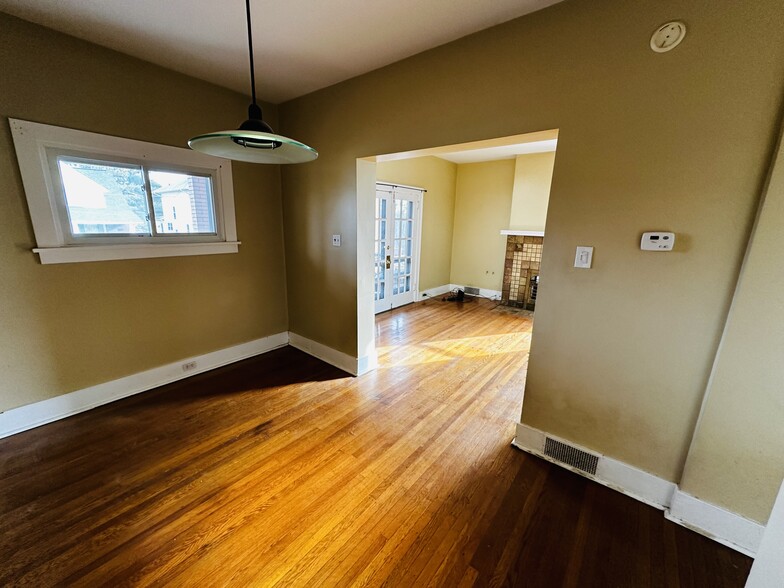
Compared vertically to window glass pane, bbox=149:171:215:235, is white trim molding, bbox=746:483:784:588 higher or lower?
lower

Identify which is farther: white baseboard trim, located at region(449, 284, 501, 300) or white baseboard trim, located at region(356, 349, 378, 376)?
white baseboard trim, located at region(449, 284, 501, 300)

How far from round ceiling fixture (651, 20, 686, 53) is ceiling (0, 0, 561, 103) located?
55 centimetres

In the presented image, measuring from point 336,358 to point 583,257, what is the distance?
2.46 m

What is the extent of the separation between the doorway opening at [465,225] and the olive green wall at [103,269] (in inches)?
79.2

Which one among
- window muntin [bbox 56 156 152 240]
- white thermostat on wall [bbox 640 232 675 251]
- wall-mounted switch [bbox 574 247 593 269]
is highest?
window muntin [bbox 56 156 152 240]

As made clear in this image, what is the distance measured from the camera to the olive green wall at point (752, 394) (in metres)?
1.31

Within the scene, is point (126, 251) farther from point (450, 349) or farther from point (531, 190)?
point (531, 190)

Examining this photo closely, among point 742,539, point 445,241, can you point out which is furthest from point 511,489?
point 445,241

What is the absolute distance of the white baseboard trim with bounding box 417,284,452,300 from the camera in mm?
6263

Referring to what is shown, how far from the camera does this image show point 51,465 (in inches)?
76.1

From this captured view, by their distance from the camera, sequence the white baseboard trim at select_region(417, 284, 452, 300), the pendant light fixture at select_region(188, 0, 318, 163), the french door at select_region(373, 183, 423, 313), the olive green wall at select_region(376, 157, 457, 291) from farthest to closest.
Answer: the white baseboard trim at select_region(417, 284, 452, 300) → the olive green wall at select_region(376, 157, 457, 291) → the french door at select_region(373, 183, 423, 313) → the pendant light fixture at select_region(188, 0, 318, 163)

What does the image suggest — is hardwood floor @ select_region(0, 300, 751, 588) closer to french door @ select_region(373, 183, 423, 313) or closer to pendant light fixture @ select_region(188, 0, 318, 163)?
pendant light fixture @ select_region(188, 0, 318, 163)

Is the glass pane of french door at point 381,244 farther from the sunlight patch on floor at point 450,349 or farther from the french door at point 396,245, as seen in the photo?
the sunlight patch on floor at point 450,349

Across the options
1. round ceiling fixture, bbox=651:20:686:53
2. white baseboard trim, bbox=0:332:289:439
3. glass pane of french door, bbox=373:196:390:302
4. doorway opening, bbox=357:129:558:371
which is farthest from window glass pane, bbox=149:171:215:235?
round ceiling fixture, bbox=651:20:686:53
